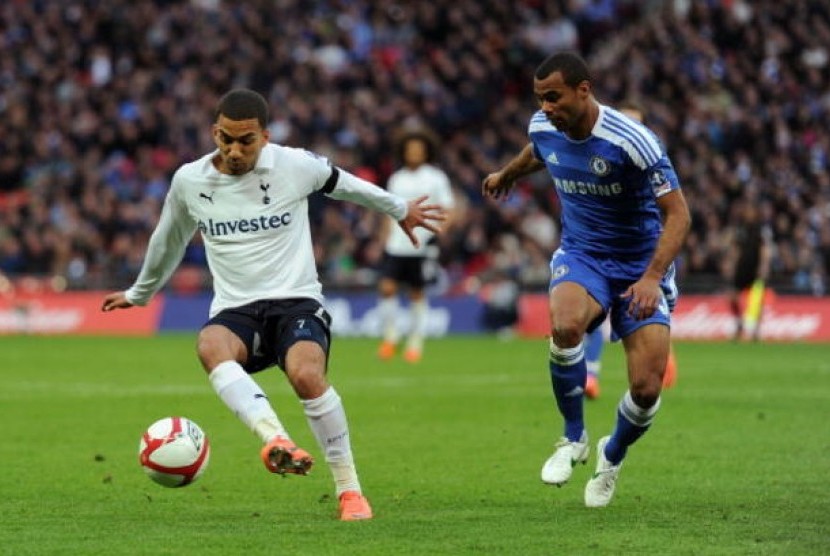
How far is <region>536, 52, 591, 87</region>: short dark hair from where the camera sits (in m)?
A: 8.35

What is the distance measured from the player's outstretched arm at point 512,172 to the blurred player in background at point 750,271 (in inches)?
649

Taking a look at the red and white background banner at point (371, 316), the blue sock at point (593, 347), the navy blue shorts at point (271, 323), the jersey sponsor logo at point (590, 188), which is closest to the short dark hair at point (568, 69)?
the jersey sponsor logo at point (590, 188)

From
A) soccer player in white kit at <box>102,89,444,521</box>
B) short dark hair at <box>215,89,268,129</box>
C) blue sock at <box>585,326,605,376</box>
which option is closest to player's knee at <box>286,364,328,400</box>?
soccer player in white kit at <box>102,89,444,521</box>

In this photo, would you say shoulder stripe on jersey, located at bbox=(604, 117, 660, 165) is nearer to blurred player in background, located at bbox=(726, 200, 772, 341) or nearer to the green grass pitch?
the green grass pitch

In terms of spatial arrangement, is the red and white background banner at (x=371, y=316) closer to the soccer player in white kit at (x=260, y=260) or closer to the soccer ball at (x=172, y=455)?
the soccer player in white kit at (x=260, y=260)

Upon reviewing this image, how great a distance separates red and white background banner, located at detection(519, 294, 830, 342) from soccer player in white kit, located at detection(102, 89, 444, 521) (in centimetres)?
1841

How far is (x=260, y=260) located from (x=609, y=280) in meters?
1.82

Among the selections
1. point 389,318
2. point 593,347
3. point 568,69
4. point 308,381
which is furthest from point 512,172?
point 389,318

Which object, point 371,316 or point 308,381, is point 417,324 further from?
point 308,381

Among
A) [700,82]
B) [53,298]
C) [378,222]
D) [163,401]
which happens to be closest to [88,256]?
[53,298]

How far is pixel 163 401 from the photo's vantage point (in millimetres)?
15055

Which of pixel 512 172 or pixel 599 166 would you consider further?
pixel 512 172

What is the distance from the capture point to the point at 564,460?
8695 millimetres

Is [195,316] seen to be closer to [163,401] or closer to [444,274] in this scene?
[444,274]
